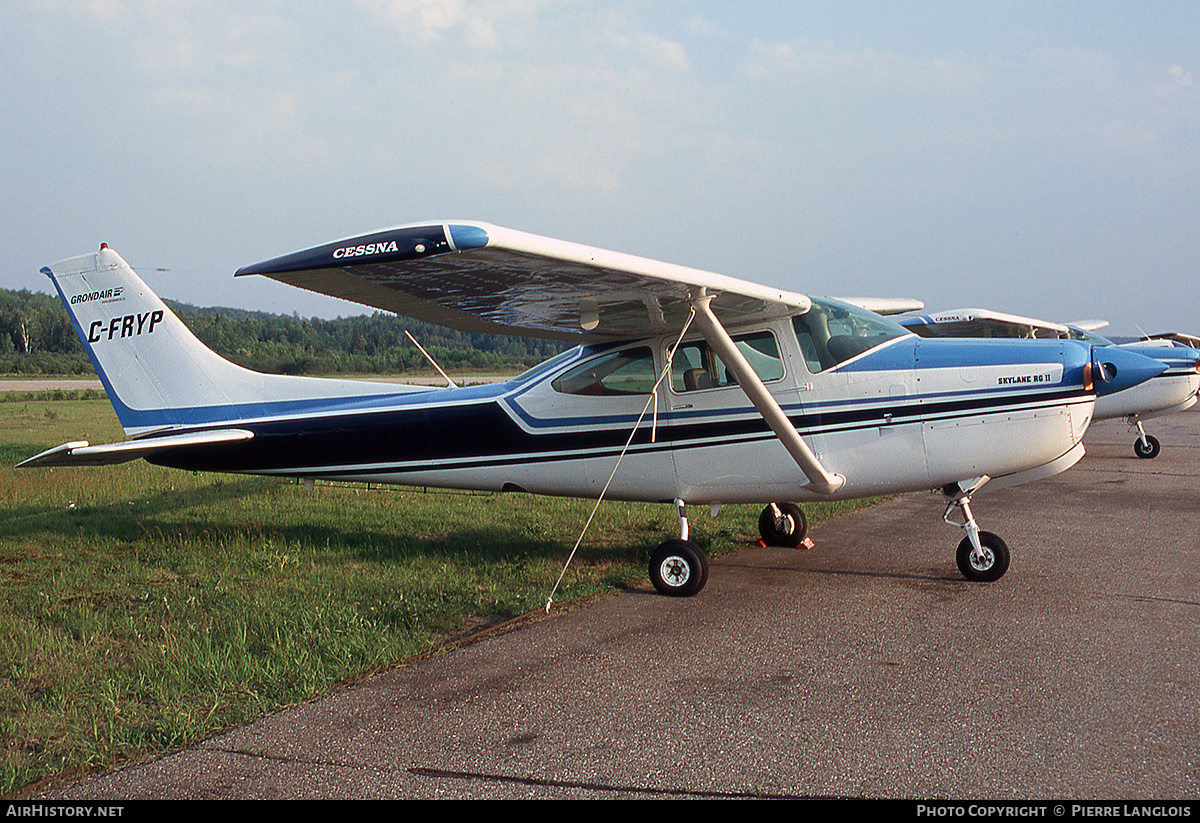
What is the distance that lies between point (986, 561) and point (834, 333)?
2005 millimetres

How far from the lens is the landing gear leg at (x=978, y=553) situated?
6.14 metres

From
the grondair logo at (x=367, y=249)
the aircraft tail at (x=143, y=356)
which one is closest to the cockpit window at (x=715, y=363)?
the grondair logo at (x=367, y=249)

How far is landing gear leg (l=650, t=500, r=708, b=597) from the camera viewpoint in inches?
240

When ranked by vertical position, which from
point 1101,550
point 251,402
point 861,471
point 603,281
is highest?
point 603,281

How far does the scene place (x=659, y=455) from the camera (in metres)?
6.66

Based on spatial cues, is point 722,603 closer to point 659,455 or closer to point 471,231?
point 659,455

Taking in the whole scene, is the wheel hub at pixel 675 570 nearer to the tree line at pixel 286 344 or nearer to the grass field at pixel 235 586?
the grass field at pixel 235 586

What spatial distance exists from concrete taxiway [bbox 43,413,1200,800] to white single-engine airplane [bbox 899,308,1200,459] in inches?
335

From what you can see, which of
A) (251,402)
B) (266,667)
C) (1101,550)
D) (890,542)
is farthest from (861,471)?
(251,402)

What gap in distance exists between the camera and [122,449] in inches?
272

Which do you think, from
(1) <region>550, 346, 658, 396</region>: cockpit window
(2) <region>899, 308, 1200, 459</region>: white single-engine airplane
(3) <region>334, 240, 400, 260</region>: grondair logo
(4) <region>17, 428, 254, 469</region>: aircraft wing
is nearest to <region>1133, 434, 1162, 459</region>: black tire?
(2) <region>899, 308, 1200, 459</region>: white single-engine airplane

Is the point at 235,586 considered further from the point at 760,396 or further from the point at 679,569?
the point at 760,396

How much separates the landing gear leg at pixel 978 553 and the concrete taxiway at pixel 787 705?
12 centimetres
